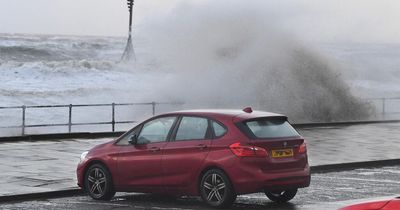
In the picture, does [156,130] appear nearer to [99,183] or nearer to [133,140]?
[133,140]

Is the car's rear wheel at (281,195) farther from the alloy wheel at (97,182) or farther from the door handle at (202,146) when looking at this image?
the alloy wheel at (97,182)

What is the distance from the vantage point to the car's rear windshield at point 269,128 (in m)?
11.3

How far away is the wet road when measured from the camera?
11.6 meters

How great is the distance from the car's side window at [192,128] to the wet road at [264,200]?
0.98 m

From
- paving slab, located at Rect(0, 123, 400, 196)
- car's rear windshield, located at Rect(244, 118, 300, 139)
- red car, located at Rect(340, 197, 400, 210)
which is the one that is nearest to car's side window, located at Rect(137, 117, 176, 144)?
car's rear windshield, located at Rect(244, 118, 300, 139)

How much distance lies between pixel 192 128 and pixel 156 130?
642 millimetres

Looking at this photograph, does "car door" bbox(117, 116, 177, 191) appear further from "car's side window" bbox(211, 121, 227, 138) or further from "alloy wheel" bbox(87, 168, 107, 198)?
"car's side window" bbox(211, 121, 227, 138)

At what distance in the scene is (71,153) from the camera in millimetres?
19078

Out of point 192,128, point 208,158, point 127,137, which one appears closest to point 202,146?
point 208,158

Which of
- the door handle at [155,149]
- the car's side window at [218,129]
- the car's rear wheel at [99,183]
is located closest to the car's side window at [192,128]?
the car's side window at [218,129]

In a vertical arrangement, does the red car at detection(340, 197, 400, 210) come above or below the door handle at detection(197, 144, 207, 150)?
below

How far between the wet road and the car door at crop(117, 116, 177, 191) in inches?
12.6

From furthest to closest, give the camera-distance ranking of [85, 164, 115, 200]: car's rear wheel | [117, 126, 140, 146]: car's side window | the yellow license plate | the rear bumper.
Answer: [85, 164, 115, 200]: car's rear wheel < [117, 126, 140, 146]: car's side window < the yellow license plate < the rear bumper

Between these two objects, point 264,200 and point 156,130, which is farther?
point 264,200
